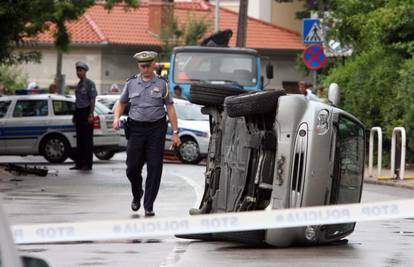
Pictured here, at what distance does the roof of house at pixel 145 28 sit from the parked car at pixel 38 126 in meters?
33.7

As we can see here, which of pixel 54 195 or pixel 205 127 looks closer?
pixel 54 195

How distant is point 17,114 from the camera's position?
26.6 m

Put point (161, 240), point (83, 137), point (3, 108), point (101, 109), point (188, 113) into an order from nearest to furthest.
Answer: point (161, 240) < point (83, 137) < point (3, 108) < point (101, 109) < point (188, 113)

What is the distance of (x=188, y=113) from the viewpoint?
2878cm

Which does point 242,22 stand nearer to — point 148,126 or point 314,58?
point 314,58

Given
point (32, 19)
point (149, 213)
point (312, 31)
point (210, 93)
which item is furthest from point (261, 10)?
point (210, 93)

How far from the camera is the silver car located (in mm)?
10914

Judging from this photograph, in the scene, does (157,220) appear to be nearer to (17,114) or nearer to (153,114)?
(153,114)

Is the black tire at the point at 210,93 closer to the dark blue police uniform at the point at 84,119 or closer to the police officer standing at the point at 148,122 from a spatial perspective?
the police officer standing at the point at 148,122

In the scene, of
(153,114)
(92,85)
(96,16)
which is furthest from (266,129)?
(96,16)

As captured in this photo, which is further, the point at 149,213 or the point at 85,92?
the point at 85,92

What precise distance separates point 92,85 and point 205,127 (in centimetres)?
570

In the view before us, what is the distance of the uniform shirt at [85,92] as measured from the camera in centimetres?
2266

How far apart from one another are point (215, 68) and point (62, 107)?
5406mm
